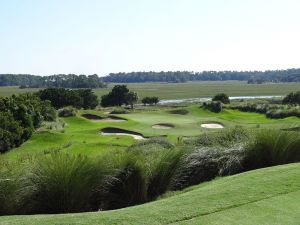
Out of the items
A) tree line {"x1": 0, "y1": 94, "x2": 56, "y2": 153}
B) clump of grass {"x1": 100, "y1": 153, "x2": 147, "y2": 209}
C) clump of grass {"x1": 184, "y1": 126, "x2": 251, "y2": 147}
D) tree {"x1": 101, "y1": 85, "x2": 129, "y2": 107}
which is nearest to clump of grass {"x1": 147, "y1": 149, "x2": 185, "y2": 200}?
clump of grass {"x1": 100, "y1": 153, "x2": 147, "y2": 209}

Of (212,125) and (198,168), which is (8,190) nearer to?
(198,168)

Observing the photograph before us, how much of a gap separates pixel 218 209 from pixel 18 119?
28917 millimetres

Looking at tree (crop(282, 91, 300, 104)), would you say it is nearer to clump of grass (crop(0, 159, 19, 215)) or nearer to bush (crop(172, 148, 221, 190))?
bush (crop(172, 148, 221, 190))

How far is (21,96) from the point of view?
4006 centimetres

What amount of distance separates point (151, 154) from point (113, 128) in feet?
89.7

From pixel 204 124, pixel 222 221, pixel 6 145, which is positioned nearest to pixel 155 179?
pixel 222 221

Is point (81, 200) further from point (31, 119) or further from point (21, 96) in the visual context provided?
point (21, 96)

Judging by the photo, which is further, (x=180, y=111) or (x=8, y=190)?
(x=180, y=111)

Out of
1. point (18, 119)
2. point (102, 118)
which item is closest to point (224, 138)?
point (18, 119)

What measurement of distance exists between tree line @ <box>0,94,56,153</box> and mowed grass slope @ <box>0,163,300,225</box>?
22159 mm

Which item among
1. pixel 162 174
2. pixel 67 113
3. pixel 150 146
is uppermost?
pixel 162 174

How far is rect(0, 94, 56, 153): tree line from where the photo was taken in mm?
28688

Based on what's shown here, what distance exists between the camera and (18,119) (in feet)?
111

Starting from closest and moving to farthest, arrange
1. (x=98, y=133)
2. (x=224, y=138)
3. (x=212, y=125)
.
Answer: (x=224, y=138) < (x=98, y=133) < (x=212, y=125)
